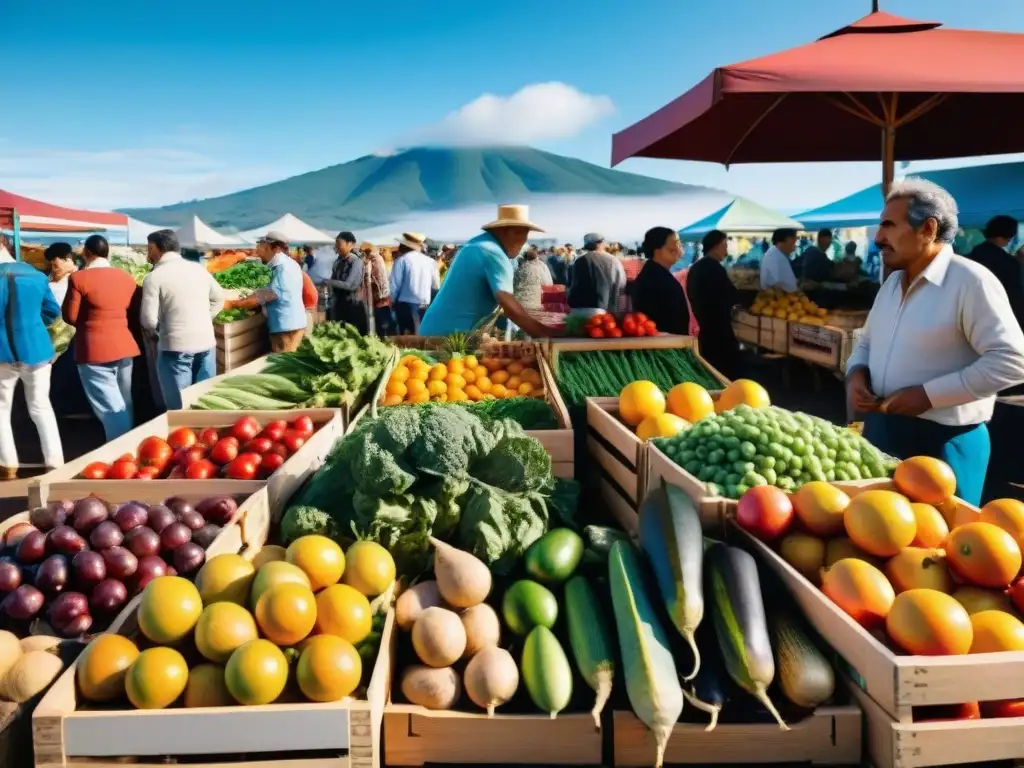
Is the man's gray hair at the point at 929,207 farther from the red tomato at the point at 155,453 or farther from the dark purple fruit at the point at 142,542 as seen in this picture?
the red tomato at the point at 155,453

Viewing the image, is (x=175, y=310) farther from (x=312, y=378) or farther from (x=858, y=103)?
(x=858, y=103)

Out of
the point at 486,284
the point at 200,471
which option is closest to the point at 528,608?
the point at 200,471

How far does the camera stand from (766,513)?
2133 mm

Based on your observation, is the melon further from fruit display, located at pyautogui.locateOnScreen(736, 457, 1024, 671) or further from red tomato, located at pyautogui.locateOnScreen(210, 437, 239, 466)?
red tomato, located at pyautogui.locateOnScreen(210, 437, 239, 466)

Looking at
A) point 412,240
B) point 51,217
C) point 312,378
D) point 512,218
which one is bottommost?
point 312,378

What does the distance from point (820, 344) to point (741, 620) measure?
23.9ft

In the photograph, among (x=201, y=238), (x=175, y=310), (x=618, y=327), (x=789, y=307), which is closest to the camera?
(x=618, y=327)

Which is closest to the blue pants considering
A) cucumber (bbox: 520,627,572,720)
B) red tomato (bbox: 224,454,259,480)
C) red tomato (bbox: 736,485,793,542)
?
red tomato (bbox: 736,485,793,542)

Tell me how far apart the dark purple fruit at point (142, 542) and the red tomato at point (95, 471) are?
0.88m

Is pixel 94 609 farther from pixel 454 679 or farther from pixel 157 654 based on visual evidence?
pixel 454 679

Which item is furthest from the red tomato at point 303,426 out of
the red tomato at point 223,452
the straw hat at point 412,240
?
the straw hat at point 412,240

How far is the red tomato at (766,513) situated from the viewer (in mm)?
2133

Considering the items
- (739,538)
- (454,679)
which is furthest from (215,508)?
(739,538)

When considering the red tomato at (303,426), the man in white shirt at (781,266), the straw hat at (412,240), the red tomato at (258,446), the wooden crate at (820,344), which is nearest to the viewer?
the red tomato at (258,446)
